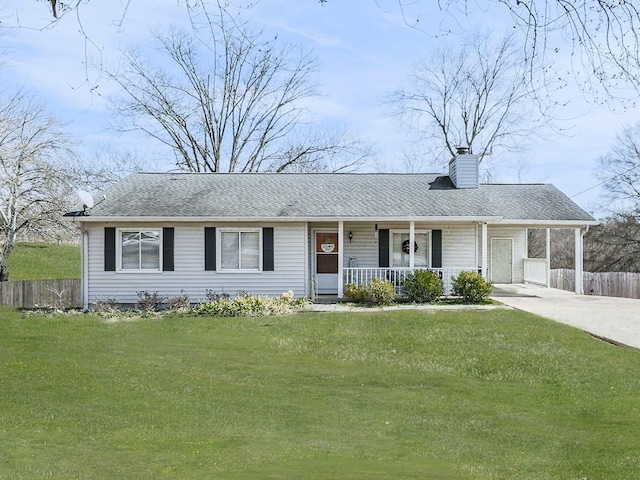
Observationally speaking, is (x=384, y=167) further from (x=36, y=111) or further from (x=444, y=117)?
(x=36, y=111)

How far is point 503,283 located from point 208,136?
1800cm

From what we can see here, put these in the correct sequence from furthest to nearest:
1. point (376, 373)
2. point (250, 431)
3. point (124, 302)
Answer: point (124, 302)
point (376, 373)
point (250, 431)

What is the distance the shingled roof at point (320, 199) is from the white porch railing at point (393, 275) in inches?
65.4

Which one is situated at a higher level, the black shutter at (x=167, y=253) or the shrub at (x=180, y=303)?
the black shutter at (x=167, y=253)

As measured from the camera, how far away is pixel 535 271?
83.0 ft

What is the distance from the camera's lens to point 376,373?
1045cm

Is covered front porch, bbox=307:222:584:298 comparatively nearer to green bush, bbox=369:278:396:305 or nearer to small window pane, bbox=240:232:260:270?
green bush, bbox=369:278:396:305

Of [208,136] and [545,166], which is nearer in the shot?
[208,136]

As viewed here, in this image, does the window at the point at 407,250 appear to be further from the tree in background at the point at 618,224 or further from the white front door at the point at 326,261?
the tree in background at the point at 618,224

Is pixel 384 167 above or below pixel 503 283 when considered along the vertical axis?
above

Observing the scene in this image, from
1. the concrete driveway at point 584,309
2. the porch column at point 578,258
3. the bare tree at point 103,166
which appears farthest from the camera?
the bare tree at point 103,166

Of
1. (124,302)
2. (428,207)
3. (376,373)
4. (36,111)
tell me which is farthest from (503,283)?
(36,111)

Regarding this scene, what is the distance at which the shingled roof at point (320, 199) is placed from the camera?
63.4 feet

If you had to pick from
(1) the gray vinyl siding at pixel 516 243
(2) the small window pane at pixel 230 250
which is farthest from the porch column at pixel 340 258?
(1) the gray vinyl siding at pixel 516 243
